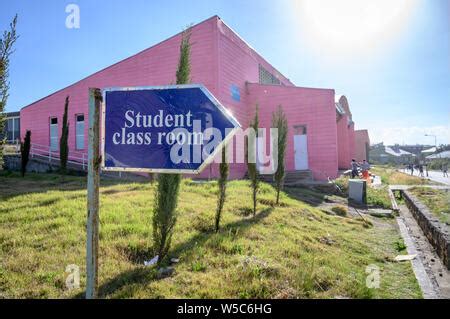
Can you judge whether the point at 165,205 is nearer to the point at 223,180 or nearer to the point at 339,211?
the point at 223,180

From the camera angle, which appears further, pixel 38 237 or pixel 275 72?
pixel 275 72

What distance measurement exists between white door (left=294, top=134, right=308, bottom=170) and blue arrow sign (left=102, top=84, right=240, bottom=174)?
1560 centimetres

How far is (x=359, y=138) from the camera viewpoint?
133ft

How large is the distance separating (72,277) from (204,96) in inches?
127

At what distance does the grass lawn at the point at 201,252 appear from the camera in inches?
160

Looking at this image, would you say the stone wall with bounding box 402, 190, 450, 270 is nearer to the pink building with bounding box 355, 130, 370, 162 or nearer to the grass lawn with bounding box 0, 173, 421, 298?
the grass lawn with bounding box 0, 173, 421, 298

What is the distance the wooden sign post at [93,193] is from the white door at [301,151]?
51.5 ft

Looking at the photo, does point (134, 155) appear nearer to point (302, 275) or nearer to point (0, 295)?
point (0, 295)

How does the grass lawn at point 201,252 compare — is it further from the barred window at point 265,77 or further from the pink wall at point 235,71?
the barred window at point 265,77

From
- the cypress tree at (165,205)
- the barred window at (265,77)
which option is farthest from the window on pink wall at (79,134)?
the cypress tree at (165,205)

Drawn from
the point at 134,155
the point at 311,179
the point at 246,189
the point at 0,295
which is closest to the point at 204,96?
the point at 134,155

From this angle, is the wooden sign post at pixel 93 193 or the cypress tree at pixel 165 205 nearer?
the wooden sign post at pixel 93 193

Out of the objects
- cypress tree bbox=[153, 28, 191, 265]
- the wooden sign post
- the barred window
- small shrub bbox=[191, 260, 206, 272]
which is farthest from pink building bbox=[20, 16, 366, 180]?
the wooden sign post

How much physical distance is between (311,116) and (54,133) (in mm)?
16412
